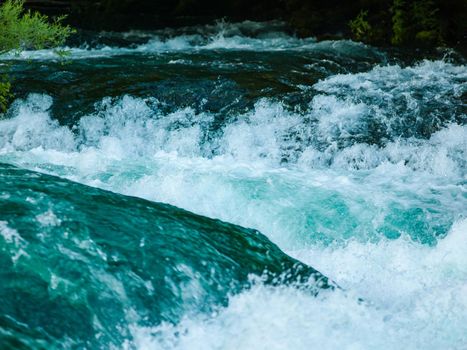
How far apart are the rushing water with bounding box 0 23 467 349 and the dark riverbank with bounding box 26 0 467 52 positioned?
2.92ft

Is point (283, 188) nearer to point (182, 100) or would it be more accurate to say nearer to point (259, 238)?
point (259, 238)

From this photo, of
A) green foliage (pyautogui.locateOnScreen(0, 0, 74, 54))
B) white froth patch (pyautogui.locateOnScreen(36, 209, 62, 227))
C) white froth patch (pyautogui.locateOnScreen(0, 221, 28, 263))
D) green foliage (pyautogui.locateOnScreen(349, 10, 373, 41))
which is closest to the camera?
white froth patch (pyautogui.locateOnScreen(0, 221, 28, 263))

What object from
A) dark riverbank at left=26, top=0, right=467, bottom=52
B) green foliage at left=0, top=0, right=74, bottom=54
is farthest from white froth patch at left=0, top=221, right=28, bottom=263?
dark riverbank at left=26, top=0, right=467, bottom=52

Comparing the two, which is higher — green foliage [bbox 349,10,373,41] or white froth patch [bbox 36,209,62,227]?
green foliage [bbox 349,10,373,41]

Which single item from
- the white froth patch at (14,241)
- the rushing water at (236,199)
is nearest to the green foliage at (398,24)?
the rushing water at (236,199)

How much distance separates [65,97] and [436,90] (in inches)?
207

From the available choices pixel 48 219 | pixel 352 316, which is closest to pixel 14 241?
pixel 48 219

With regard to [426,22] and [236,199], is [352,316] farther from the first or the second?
[426,22]

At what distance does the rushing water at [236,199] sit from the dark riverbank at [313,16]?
891 mm

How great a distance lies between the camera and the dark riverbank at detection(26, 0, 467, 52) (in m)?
11.1

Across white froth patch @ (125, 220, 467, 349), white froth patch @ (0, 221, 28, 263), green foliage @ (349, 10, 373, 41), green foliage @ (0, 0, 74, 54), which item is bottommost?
white froth patch @ (125, 220, 467, 349)

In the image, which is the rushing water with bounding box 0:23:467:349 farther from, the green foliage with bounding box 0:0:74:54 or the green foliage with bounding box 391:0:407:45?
the green foliage with bounding box 0:0:74:54

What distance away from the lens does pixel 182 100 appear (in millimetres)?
8461

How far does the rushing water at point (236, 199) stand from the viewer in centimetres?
371
